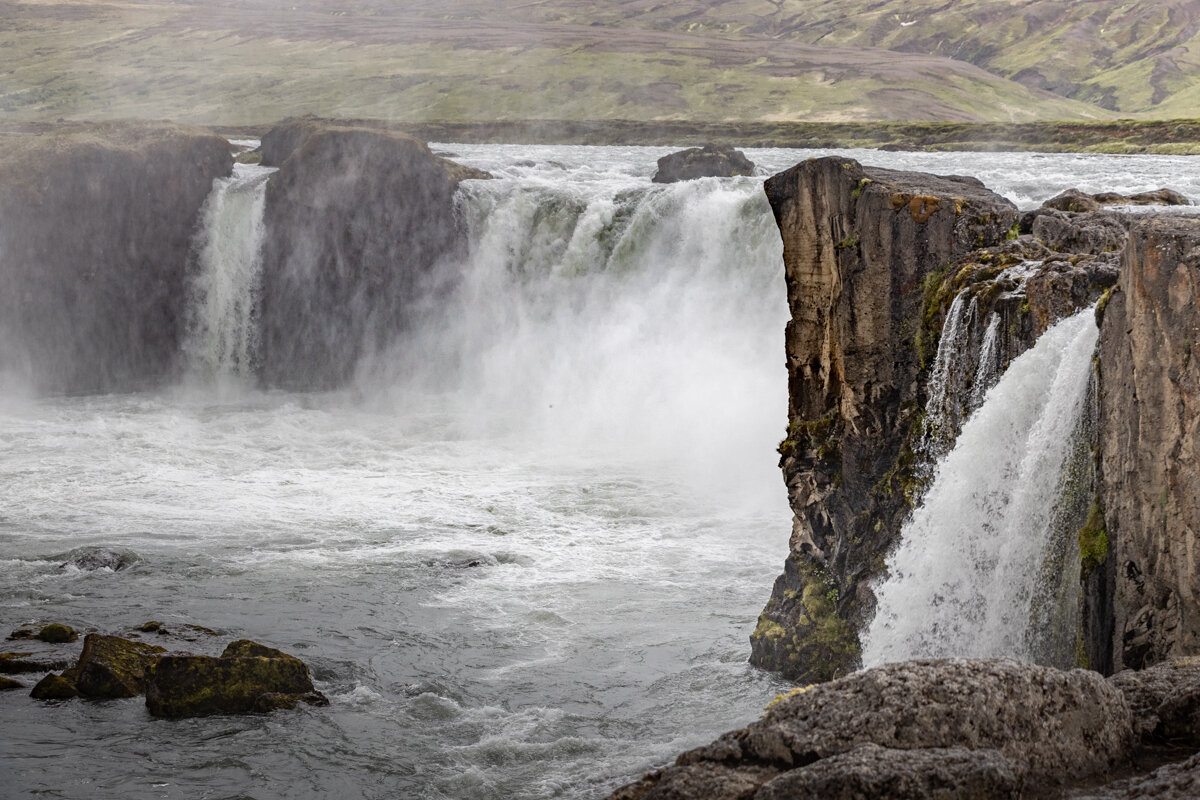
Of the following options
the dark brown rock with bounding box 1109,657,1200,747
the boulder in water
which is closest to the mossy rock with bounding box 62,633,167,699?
the boulder in water

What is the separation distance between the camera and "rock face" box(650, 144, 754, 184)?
3950 centimetres

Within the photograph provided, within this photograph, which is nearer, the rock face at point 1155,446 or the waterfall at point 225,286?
the rock face at point 1155,446

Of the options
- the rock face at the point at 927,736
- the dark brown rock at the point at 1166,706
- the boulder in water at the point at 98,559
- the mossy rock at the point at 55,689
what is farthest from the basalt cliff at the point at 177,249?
the rock face at the point at 927,736

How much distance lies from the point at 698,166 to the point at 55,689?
2990 centimetres

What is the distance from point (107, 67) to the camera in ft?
388

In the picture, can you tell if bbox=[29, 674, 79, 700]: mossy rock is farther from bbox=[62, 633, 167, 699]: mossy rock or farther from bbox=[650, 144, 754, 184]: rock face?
bbox=[650, 144, 754, 184]: rock face

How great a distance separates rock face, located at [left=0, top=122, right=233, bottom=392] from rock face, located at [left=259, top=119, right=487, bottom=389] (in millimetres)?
2845

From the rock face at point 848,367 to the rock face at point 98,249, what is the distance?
1049 inches

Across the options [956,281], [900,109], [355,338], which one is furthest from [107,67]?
[956,281]

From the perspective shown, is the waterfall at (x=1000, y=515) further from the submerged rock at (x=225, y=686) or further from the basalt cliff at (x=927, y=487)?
the submerged rock at (x=225, y=686)

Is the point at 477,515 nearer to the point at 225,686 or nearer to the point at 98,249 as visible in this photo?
the point at 225,686

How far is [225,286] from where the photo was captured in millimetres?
36719

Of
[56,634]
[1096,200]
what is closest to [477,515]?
[56,634]

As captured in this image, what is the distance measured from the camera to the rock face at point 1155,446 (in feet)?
28.2
